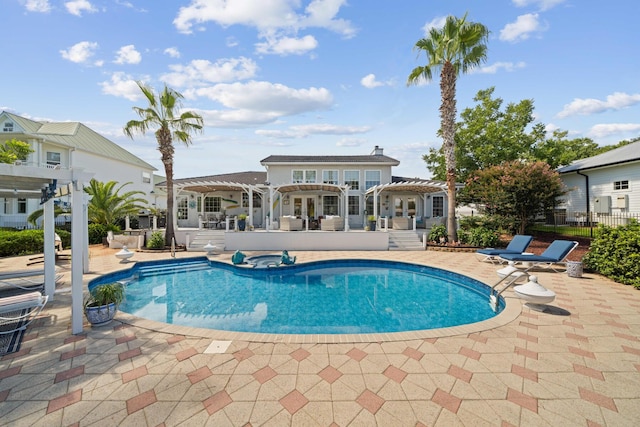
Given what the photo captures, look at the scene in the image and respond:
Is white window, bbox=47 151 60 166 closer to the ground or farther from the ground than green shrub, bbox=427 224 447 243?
farther from the ground

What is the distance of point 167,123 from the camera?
13781 millimetres

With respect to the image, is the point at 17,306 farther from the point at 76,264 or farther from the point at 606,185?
the point at 606,185

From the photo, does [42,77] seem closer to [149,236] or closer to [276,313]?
[149,236]

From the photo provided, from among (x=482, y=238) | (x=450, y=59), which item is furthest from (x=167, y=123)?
(x=482, y=238)

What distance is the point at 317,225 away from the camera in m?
17.8

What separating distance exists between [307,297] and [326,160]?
1455cm

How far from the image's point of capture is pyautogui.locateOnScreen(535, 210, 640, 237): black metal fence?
1411 centimetres

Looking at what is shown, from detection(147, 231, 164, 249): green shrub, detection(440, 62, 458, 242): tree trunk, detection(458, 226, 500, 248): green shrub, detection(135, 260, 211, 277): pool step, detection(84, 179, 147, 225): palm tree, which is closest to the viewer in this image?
detection(135, 260, 211, 277): pool step

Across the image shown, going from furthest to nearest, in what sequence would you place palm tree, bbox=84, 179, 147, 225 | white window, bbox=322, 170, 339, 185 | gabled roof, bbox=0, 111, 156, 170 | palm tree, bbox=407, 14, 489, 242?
gabled roof, bbox=0, 111, 156, 170, white window, bbox=322, 170, 339, 185, palm tree, bbox=84, 179, 147, 225, palm tree, bbox=407, 14, 489, 242

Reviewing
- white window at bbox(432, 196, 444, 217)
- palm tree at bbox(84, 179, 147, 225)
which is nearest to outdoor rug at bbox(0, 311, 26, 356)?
palm tree at bbox(84, 179, 147, 225)

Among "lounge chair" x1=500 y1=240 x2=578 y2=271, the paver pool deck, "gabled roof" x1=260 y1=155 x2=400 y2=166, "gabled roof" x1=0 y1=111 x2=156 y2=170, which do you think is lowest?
the paver pool deck

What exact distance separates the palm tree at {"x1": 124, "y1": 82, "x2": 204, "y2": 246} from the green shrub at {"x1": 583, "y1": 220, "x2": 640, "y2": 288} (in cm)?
1749

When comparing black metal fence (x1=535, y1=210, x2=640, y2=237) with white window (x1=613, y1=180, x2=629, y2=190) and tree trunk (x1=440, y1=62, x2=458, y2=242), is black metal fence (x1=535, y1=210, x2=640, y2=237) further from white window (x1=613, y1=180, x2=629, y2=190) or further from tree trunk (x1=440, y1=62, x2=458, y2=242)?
tree trunk (x1=440, y1=62, x2=458, y2=242)

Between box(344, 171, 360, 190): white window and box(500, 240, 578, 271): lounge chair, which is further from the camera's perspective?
box(344, 171, 360, 190): white window
